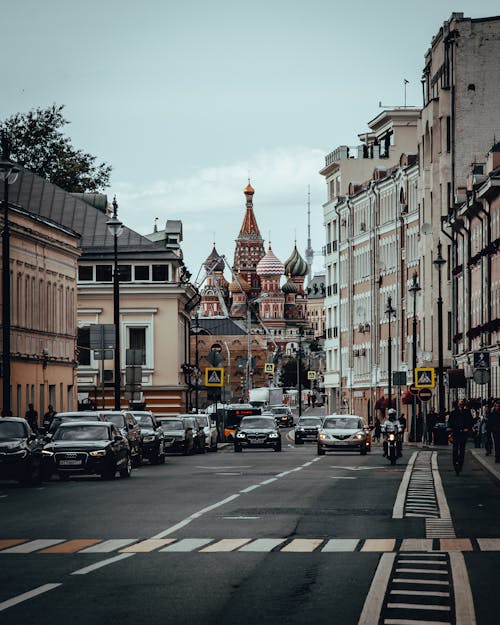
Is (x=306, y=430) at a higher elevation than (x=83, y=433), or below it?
below

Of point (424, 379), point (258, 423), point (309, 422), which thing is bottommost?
point (309, 422)

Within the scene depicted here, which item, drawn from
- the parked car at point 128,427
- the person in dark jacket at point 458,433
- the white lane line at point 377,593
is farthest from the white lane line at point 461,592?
the parked car at point 128,427

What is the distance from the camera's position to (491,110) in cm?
9050

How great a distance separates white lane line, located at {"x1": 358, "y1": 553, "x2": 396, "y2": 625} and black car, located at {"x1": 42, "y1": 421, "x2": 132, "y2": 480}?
20.2 metres

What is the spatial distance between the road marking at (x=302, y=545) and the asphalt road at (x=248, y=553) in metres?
0.02

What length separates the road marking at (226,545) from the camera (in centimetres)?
1873

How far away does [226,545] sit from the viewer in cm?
1938

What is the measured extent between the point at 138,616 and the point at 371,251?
111035 millimetres

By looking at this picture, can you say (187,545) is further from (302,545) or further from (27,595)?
(27,595)

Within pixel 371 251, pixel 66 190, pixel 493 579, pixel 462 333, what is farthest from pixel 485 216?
pixel 493 579

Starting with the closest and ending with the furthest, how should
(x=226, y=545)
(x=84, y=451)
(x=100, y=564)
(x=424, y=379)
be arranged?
(x=100, y=564) → (x=226, y=545) → (x=84, y=451) → (x=424, y=379)

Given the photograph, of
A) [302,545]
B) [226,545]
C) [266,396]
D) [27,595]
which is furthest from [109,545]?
[266,396]

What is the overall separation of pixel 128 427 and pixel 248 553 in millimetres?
27343

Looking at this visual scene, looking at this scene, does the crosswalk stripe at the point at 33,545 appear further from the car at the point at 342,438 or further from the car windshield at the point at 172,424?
the car windshield at the point at 172,424
